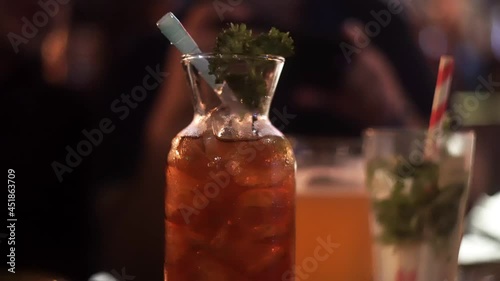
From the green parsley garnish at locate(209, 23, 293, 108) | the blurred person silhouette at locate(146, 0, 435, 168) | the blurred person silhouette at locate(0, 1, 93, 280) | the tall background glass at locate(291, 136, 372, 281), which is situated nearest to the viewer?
the green parsley garnish at locate(209, 23, 293, 108)

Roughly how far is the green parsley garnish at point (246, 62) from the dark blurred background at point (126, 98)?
0.86 meters

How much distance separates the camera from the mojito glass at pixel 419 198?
71 centimetres

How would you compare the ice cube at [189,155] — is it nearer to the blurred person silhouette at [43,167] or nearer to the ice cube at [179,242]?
the ice cube at [179,242]

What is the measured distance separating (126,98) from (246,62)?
1196 millimetres

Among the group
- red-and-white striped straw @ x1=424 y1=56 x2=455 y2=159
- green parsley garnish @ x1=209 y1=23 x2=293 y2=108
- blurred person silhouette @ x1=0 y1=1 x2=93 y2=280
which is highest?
green parsley garnish @ x1=209 y1=23 x2=293 y2=108

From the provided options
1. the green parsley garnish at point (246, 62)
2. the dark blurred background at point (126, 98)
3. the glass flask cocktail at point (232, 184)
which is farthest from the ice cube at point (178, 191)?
the dark blurred background at point (126, 98)

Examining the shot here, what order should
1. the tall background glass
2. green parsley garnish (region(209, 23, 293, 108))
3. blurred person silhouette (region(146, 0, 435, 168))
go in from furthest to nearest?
blurred person silhouette (region(146, 0, 435, 168)) < the tall background glass < green parsley garnish (region(209, 23, 293, 108))

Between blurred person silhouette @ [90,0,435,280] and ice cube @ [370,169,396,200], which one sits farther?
blurred person silhouette @ [90,0,435,280]

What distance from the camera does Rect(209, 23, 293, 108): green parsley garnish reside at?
66cm

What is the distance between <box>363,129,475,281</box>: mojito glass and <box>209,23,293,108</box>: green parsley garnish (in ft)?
0.52

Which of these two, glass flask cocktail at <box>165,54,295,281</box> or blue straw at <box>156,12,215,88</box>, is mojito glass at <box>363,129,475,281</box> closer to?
glass flask cocktail at <box>165,54,295,281</box>

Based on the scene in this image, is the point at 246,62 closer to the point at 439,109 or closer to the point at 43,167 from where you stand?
the point at 439,109

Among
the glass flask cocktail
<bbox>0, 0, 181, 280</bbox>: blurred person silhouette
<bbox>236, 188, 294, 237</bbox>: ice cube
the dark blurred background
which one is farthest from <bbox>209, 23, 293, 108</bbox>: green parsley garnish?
<bbox>0, 0, 181, 280</bbox>: blurred person silhouette

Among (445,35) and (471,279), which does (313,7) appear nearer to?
(445,35)
